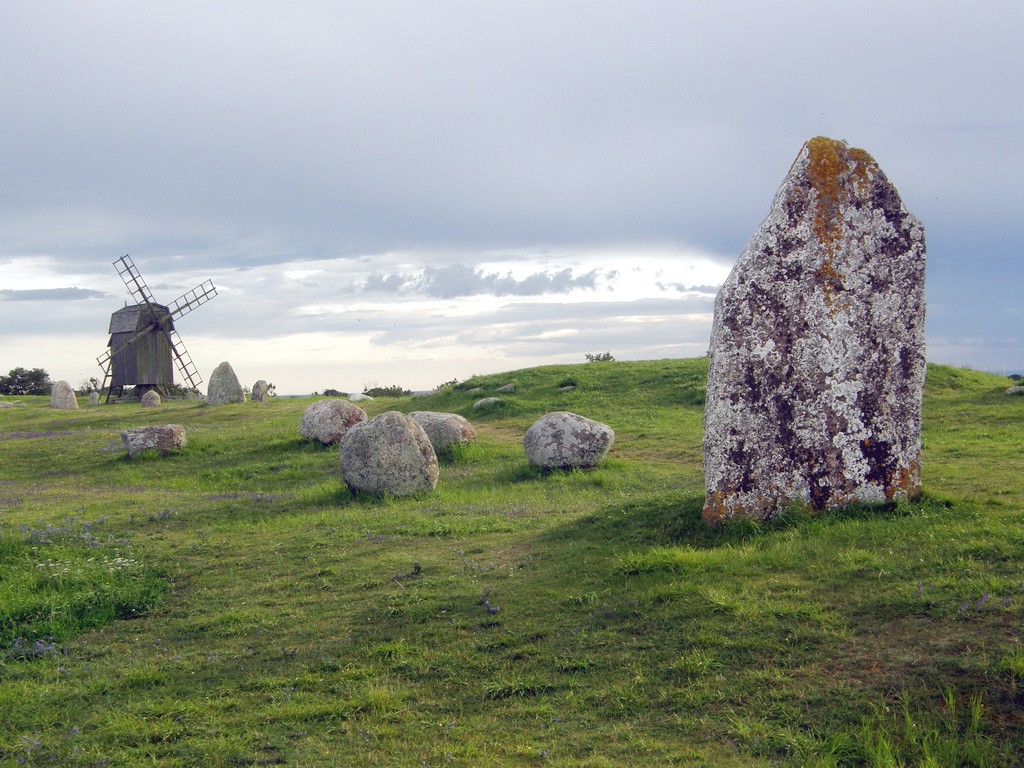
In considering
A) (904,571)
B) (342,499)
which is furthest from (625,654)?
(342,499)

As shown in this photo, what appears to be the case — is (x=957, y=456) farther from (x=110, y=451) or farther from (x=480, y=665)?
(x=110, y=451)

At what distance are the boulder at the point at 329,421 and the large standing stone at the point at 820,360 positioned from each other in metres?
16.7

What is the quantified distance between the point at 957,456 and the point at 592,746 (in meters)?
15.6

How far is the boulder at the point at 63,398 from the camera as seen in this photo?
159 ft

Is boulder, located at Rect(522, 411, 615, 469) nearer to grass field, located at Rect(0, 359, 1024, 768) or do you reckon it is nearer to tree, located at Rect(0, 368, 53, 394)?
grass field, located at Rect(0, 359, 1024, 768)

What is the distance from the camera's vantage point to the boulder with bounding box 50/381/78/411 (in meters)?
48.5

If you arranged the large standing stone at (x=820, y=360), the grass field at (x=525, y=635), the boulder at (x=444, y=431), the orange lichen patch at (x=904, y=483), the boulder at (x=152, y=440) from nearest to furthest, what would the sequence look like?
1. the grass field at (x=525, y=635)
2. the large standing stone at (x=820, y=360)
3. the orange lichen patch at (x=904, y=483)
4. the boulder at (x=444, y=431)
5. the boulder at (x=152, y=440)

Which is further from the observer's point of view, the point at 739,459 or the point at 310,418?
the point at 310,418

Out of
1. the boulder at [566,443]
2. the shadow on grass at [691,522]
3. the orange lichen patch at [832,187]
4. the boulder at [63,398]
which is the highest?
the orange lichen patch at [832,187]

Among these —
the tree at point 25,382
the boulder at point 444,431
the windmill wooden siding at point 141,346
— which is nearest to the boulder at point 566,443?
the boulder at point 444,431

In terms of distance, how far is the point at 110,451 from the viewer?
27.2m

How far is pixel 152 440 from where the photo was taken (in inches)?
1022

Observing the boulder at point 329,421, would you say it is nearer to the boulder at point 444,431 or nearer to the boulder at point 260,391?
the boulder at point 444,431

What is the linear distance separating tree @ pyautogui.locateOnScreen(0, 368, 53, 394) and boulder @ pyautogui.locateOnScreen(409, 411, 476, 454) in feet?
192
